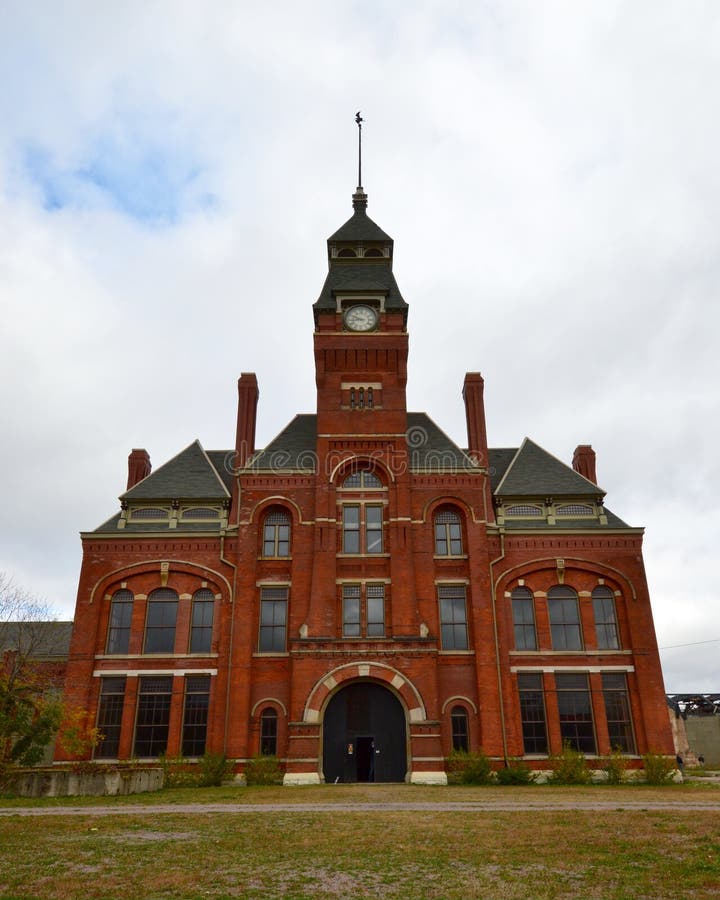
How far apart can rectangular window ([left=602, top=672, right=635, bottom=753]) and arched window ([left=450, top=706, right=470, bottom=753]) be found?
6.59 meters

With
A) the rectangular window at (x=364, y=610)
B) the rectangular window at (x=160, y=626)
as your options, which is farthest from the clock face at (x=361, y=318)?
the rectangular window at (x=160, y=626)

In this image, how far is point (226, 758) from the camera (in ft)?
105

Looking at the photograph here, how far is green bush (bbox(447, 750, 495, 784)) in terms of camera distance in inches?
1208

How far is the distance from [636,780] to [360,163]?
38.3 meters

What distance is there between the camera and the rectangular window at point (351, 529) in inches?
1412

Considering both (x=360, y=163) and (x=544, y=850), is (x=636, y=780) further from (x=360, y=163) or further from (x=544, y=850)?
(x=360, y=163)

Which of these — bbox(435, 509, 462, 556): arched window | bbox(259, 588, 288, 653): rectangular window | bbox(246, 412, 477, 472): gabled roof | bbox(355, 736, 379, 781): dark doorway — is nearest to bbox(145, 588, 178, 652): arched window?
bbox(259, 588, 288, 653): rectangular window

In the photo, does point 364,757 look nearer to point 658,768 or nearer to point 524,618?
point 524,618

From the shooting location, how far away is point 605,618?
35906mm

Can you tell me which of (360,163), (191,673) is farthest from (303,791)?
(360,163)

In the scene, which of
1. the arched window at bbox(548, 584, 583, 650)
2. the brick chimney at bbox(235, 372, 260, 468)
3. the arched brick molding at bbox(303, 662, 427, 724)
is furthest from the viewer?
the brick chimney at bbox(235, 372, 260, 468)

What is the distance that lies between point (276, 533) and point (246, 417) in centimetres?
697

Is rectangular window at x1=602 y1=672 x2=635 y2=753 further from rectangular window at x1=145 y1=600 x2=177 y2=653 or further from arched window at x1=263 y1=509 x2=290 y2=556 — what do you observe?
rectangular window at x1=145 y1=600 x2=177 y2=653

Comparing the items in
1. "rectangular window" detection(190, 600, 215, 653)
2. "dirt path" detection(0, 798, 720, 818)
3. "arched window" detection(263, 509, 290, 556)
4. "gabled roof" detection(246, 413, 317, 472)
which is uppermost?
"gabled roof" detection(246, 413, 317, 472)
